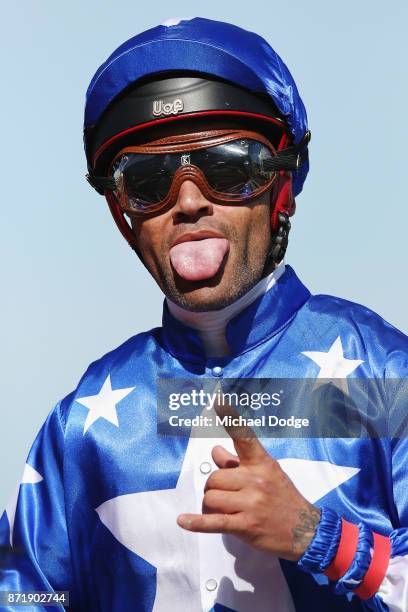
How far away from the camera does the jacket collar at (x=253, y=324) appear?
4719 mm

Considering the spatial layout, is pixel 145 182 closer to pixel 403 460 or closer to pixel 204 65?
pixel 204 65

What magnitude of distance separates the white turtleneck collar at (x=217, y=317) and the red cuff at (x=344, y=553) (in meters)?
0.96

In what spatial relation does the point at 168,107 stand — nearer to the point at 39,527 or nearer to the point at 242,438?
the point at 242,438

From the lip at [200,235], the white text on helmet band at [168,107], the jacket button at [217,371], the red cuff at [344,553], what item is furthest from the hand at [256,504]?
the white text on helmet band at [168,107]

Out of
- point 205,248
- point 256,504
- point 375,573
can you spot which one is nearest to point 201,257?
point 205,248

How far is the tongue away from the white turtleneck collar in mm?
175

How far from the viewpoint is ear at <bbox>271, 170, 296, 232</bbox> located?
15.6 feet

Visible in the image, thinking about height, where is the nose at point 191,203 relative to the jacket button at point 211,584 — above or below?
above

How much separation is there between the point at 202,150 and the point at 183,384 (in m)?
0.85

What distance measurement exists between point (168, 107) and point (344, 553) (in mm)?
1678

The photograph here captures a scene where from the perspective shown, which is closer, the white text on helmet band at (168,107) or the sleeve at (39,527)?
the white text on helmet band at (168,107)

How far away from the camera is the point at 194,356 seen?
480 centimetres

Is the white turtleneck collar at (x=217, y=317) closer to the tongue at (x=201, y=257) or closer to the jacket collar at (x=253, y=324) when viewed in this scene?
the jacket collar at (x=253, y=324)

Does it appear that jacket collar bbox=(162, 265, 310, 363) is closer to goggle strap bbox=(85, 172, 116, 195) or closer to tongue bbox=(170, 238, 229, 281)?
tongue bbox=(170, 238, 229, 281)
